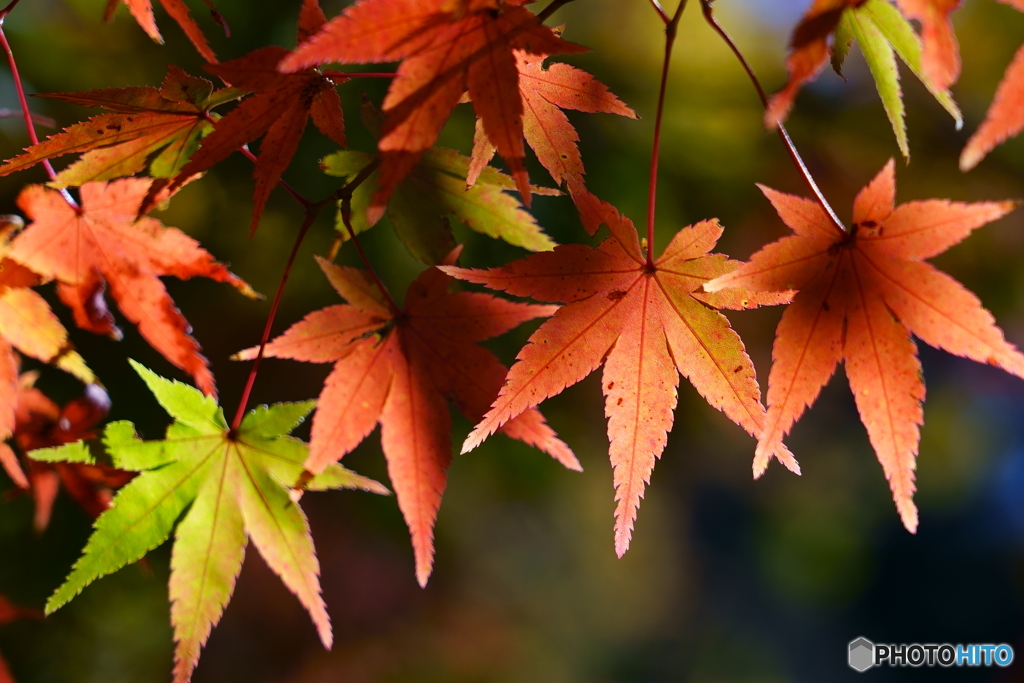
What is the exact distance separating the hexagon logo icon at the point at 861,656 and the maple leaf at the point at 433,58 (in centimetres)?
569

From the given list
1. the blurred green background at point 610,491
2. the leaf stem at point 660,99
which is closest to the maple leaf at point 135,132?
the leaf stem at point 660,99

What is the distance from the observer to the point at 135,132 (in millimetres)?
627

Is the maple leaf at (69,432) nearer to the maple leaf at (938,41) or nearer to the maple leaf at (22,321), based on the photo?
the maple leaf at (22,321)

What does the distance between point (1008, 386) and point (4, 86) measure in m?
6.30

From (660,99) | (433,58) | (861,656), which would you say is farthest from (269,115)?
(861,656)

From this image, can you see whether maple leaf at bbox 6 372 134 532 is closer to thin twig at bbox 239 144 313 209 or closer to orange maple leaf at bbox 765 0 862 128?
thin twig at bbox 239 144 313 209

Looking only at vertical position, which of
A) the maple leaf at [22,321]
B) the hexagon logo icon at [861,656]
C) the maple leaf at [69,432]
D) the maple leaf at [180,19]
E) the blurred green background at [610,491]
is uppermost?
the maple leaf at [180,19]

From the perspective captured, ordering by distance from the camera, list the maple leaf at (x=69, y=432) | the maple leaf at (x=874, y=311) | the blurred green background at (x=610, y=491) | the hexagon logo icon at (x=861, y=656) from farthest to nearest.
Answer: the hexagon logo icon at (x=861, y=656), the blurred green background at (x=610, y=491), the maple leaf at (x=69, y=432), the maple leaf at (x=874, y=311)

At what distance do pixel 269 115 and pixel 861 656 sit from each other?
6038 mm

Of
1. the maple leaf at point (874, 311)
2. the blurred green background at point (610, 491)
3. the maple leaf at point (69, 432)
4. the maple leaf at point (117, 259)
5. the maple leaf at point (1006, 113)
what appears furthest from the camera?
the blurred green background at point (610, 491)

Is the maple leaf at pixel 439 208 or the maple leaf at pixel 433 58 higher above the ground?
the maple leaf at pixel 433 58

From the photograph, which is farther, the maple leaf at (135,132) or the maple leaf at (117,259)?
the maple leaf at (117,259)

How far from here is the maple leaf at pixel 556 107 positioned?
1.94 ft

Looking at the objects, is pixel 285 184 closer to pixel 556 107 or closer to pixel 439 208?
pixel 439 208
